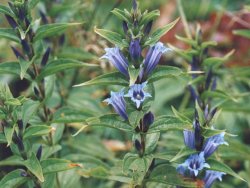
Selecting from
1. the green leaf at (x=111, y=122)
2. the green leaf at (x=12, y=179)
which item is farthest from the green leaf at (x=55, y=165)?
the green leaf at (x=111, y=122)

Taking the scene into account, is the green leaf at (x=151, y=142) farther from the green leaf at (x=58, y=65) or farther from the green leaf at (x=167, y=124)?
the green leaf at (x=58, y=65)

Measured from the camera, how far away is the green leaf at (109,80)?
2.05 meters

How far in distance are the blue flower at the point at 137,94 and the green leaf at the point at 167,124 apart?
16 cm

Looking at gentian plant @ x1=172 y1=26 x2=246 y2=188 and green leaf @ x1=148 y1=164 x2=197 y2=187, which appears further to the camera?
green leaf @ x1=148 y1=164 x2=197 y2=187

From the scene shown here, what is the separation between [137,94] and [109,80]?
0.43 feet

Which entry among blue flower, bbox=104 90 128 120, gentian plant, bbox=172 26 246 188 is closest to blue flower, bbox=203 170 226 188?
gentian plant, bbox=172 26 246 188

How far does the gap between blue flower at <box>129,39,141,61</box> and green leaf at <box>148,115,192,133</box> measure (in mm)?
284

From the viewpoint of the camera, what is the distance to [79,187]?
2752 mm

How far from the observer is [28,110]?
2.25m

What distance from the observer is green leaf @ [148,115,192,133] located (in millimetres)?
2047

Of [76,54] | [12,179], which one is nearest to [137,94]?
[12,179]

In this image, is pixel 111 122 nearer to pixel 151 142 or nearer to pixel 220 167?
pixel 151 142

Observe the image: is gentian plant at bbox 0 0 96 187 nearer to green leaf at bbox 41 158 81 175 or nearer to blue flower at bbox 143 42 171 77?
green leaf at bbox 41 158 81 175

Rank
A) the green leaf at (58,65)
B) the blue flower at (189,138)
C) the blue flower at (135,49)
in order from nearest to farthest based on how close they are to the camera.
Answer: the blue flower at (135,49) < the blue flower at (189,138) < the green leaf at (58,65)
